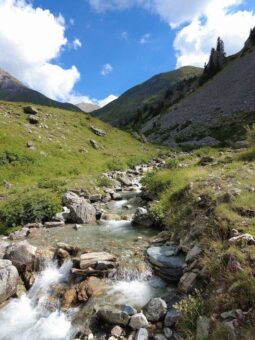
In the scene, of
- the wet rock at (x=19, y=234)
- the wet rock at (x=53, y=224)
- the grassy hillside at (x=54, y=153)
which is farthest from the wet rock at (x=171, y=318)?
the grassy hillside at (x=54, y=153)

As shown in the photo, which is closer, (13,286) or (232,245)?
(232,245)

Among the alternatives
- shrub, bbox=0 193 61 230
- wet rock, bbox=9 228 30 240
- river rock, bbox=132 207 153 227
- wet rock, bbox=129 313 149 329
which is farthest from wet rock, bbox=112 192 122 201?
wet rock, bbox=129 313 149 329

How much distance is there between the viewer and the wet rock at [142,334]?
8680 millimetres

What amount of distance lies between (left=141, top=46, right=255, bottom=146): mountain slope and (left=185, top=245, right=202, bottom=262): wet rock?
4245 cm

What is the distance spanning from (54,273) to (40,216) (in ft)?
20.5

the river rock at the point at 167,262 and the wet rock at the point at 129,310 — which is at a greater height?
the river rock at the point at 167,262

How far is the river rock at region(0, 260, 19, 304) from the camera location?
11570 mm

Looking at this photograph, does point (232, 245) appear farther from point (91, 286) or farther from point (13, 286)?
point (13, 286)

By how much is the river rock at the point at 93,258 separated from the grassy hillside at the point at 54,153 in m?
8.56

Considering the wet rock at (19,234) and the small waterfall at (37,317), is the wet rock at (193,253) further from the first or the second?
the wet rock at (19,234)

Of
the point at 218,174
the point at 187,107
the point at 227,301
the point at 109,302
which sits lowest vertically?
the point at 109,302

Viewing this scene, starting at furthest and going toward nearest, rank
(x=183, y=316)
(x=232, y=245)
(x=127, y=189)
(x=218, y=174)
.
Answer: (x=127, y=189) → (x=218, y=174) → (x=232, y=245) → (x=183, y=316)

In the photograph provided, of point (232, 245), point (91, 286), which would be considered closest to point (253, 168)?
point (232, 245)

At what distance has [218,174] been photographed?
1848 cm
